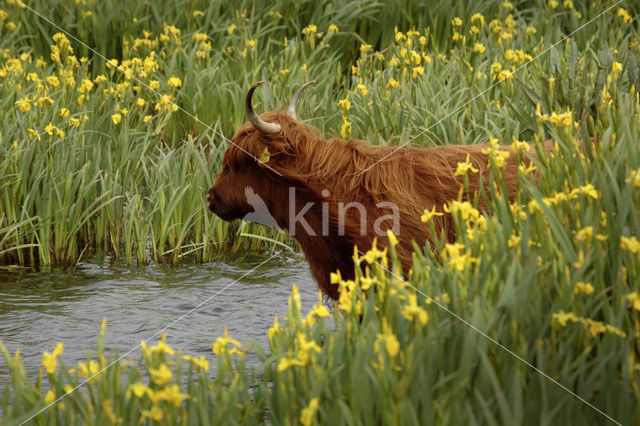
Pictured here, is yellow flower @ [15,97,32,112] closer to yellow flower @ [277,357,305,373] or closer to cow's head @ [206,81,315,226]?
cow's head @ [206,81,315,226]

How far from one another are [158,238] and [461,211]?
3456 millimetres

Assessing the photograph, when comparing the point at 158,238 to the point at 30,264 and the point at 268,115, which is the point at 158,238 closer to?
the point at 30,264

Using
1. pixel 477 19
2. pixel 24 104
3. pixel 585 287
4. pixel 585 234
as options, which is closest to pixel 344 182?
pixel 585 234

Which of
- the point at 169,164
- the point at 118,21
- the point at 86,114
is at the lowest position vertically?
the point at 169,164

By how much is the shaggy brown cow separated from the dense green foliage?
0.36 m

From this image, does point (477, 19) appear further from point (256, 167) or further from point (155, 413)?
point (155, 413)

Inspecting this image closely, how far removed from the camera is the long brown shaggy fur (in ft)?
13.1

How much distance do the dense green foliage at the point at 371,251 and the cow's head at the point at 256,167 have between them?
0.66 metres

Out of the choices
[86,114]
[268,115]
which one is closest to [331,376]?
[268,115]

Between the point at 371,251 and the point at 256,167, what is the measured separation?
165 cm

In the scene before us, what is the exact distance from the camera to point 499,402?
221 cm

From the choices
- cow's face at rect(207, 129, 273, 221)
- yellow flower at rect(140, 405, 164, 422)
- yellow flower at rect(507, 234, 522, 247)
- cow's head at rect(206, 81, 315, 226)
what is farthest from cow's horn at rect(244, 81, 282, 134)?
yellow flower at rect(140, 405, 164, 422)

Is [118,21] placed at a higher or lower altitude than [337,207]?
higher

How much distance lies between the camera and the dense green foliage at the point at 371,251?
2348 millimetres
